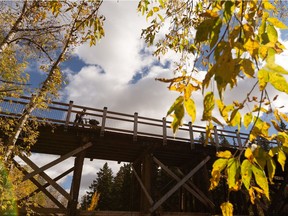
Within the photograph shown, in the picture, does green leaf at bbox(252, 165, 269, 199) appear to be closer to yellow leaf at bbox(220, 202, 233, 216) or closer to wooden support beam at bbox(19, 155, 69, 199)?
yellow leaf at bbox(220, 202, 233, 216)

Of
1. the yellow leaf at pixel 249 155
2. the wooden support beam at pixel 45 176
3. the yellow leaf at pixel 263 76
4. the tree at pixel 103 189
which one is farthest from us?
the tree at pixel 103 189

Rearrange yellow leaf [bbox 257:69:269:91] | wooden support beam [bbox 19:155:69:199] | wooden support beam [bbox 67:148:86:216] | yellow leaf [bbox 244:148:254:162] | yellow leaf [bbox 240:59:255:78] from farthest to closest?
wooden support beam [bbox 67:148:86:216], wooden support beam [bbox 19:155:69:199], yellow leaf [bbox 244:148:254:162], yellow leaf [bbox 257:69:269:91], yellow leaf [bbox 240:59:255:78]

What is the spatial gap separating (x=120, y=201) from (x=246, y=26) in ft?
119

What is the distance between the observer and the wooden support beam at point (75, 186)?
9.00 meters

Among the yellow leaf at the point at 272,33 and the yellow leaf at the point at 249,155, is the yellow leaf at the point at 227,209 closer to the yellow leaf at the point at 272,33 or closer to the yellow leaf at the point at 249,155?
the yellow leaf at the point at 249,155

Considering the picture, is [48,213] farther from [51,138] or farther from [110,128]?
[110,128]

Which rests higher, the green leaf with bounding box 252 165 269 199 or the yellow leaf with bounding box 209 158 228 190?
the yellow leaf with bounding box 209 158 228 190

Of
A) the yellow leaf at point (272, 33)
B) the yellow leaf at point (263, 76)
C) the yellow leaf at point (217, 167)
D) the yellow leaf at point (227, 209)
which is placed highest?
the yellow leaf at point (272, 33)

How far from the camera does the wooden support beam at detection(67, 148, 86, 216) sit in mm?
9000

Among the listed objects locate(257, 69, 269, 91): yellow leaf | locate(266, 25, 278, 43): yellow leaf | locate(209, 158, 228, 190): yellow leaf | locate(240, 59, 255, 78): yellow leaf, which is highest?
locate(266, 25, 278, 43): yellow leaf

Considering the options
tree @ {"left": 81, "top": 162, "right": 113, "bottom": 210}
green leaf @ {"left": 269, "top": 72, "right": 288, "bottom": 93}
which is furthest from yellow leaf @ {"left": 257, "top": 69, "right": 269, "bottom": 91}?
tree @ {"left": 81, "top": 162, "right": 113, "bottom": 210}

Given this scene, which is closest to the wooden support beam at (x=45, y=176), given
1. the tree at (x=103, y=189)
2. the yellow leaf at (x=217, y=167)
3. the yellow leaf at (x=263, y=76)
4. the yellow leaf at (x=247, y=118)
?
the yellow leaf at (x=217, y=167)

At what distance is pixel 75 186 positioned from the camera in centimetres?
945

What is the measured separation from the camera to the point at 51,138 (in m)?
10.9
